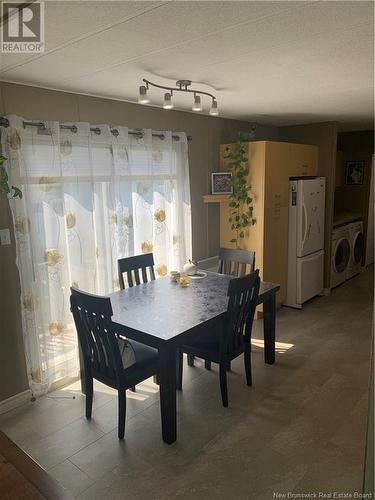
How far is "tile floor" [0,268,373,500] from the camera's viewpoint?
2145mm

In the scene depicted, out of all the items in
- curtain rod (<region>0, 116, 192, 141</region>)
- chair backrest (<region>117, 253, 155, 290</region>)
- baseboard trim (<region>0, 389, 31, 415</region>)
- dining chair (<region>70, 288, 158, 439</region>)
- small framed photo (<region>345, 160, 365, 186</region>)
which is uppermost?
curtain rod (<region>0, 116, 192, 141</region>)

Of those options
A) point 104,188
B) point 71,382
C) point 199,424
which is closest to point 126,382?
point 199,424

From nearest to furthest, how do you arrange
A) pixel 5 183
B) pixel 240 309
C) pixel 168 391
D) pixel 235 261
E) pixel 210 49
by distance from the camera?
pixel 210 49, pixel 168 391, pixel 5 183, pixel 240 309, pixel 235 261

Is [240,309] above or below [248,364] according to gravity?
above

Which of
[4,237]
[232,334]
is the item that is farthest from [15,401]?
[232,334]

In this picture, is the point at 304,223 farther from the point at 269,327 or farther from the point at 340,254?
the point at 269,327

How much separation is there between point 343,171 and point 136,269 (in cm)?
500

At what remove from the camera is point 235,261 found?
3.83 m

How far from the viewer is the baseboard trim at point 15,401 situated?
283 cm

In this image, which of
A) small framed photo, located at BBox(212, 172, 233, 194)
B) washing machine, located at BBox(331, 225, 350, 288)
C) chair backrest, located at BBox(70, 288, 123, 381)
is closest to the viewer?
chair backrest, located at BBox(70, 288, 123, 381)

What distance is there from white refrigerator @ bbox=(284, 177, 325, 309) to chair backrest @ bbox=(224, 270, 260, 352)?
1.94 metres

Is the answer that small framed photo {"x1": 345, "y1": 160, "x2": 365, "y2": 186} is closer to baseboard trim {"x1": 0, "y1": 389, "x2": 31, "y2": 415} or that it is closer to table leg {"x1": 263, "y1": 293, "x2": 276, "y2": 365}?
table leg {"x1": 263, "y1": 293, "x2": 276, "y2": 365}

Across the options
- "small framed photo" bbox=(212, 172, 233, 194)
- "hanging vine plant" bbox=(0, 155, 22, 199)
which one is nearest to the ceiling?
"hanging vine plant" bbox=(0, 155, 22, 199)

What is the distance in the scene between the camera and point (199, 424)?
8.71 ft
